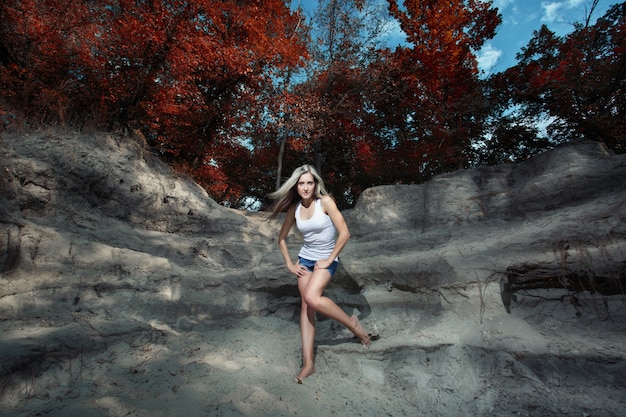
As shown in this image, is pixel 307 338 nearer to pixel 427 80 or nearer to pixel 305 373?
pixel 305 373

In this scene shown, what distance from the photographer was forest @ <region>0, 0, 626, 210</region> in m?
6.83

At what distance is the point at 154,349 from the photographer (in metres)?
3.24

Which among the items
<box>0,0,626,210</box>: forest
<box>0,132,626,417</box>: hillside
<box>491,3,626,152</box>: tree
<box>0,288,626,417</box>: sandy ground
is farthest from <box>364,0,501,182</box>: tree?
<box>0,288,626,417</box>: sandy ground

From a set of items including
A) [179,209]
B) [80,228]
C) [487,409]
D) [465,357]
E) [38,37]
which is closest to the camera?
[487,409]

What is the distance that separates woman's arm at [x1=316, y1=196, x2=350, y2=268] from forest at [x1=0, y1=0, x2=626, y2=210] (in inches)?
202

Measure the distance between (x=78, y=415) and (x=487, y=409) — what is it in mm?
3089

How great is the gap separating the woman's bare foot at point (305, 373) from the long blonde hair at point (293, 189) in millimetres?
1545

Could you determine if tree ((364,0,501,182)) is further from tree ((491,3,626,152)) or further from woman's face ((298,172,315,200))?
woman's face ((298,172,315,200))

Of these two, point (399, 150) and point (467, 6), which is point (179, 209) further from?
point (467, 6)

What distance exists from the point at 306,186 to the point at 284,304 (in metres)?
1.90

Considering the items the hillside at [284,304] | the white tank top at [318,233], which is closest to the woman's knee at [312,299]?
the white tank top at [318,233]

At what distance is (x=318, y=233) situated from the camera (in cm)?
325

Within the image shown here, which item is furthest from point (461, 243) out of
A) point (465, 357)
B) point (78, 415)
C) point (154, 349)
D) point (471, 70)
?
point (471, 70)

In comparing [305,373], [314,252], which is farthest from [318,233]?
[305,373]
